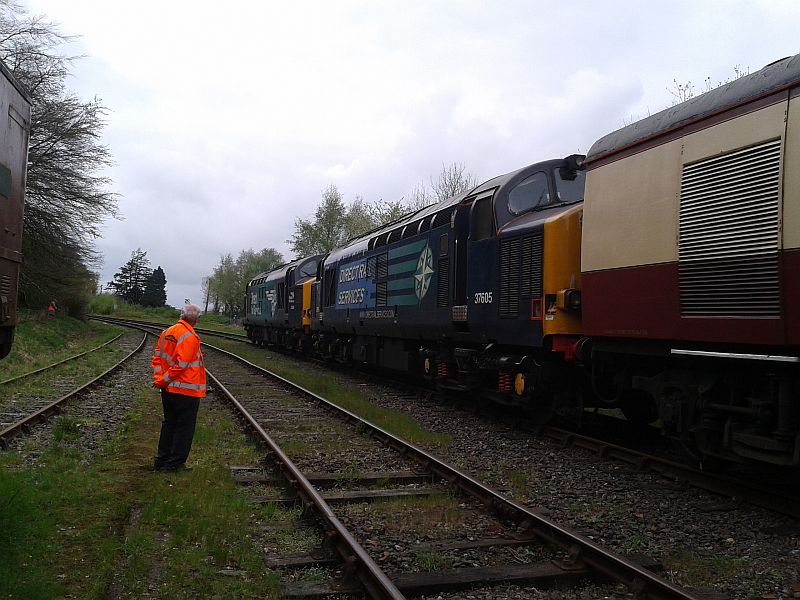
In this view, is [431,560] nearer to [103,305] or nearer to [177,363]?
[177,363]

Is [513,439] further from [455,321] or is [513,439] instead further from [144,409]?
[144,409]

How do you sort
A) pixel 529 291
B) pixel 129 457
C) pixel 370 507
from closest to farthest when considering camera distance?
pixel 370 507 < pixel 129 457 < pixel 529 291

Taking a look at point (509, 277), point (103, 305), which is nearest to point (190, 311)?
point (509, 277)

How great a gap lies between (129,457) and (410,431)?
11.4ft

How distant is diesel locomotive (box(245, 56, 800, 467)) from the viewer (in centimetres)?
482

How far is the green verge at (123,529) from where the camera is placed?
3.87 metres

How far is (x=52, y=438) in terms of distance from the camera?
812cm

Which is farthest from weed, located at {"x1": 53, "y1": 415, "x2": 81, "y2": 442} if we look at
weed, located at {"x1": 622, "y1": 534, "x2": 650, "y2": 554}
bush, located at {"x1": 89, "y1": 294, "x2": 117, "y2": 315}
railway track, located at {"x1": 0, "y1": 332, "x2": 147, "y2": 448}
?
bush, located at {"x1": 89, "y1": 294, "x2": 117, "y2": 315}

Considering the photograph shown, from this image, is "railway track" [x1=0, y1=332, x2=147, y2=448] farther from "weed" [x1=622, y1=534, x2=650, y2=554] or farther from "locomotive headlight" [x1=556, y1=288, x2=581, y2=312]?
"weed" [x1=622, y1=534, x2=650, y2=554]

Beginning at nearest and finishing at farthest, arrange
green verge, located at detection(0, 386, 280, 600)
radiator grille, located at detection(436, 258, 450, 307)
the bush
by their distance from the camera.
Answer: green verge, located at detection(0, 386, 280, 600)
radiator grille, located at detection(436, 258, 450, 307)
the bush

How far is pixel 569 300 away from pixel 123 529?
5.03m

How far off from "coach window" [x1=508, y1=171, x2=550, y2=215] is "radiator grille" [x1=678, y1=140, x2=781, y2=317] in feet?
11.5

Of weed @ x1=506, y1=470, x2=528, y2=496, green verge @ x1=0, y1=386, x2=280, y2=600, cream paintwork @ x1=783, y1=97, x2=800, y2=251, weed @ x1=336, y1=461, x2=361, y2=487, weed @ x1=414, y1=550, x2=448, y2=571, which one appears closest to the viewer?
green verge @ x1=0, y1=386, x2=280, y2=600

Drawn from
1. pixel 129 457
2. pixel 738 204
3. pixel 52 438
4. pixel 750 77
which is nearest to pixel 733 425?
pixel 738 204
